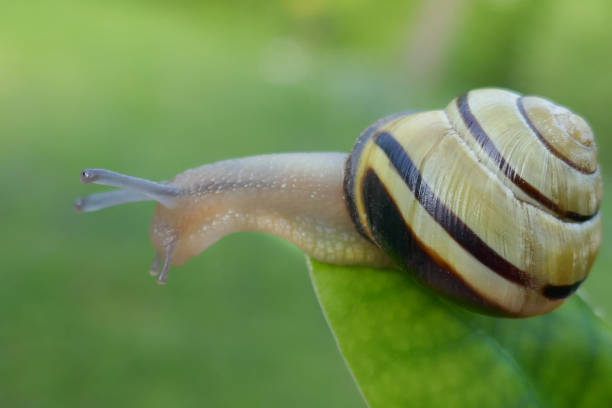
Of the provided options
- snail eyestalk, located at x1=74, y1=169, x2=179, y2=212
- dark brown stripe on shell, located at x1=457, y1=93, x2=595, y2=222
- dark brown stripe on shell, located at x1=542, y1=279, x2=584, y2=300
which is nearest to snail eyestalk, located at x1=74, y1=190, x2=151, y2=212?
snail eyestalk, located at x1=74, y1=169, x2=179, y2=212

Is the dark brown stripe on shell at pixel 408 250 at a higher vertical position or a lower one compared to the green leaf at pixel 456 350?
higher

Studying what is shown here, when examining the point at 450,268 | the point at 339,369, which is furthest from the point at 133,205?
the point at 450,268

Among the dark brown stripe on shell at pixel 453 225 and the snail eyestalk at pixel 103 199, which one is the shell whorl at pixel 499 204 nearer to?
A: the dark brown stripe on shell at pixel 453 225

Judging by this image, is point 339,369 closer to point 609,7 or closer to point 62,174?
point 62,174

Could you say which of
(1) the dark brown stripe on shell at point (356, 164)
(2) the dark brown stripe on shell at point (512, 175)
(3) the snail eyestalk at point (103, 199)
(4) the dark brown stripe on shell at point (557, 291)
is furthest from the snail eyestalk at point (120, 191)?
(4) the dark brown stripe on shell at point (557, 291)

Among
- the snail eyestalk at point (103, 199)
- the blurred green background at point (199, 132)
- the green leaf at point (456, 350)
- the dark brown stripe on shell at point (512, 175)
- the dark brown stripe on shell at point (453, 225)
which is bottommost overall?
the blurred green background at point (199, 132)

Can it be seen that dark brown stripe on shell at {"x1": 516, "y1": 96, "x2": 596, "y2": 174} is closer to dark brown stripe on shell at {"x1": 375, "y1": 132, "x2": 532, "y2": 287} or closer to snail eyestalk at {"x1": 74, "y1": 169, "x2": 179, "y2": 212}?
dark brown stripe on shell at {"x1": 375, "y1": 132, "x2": 532, "y2": 287}
